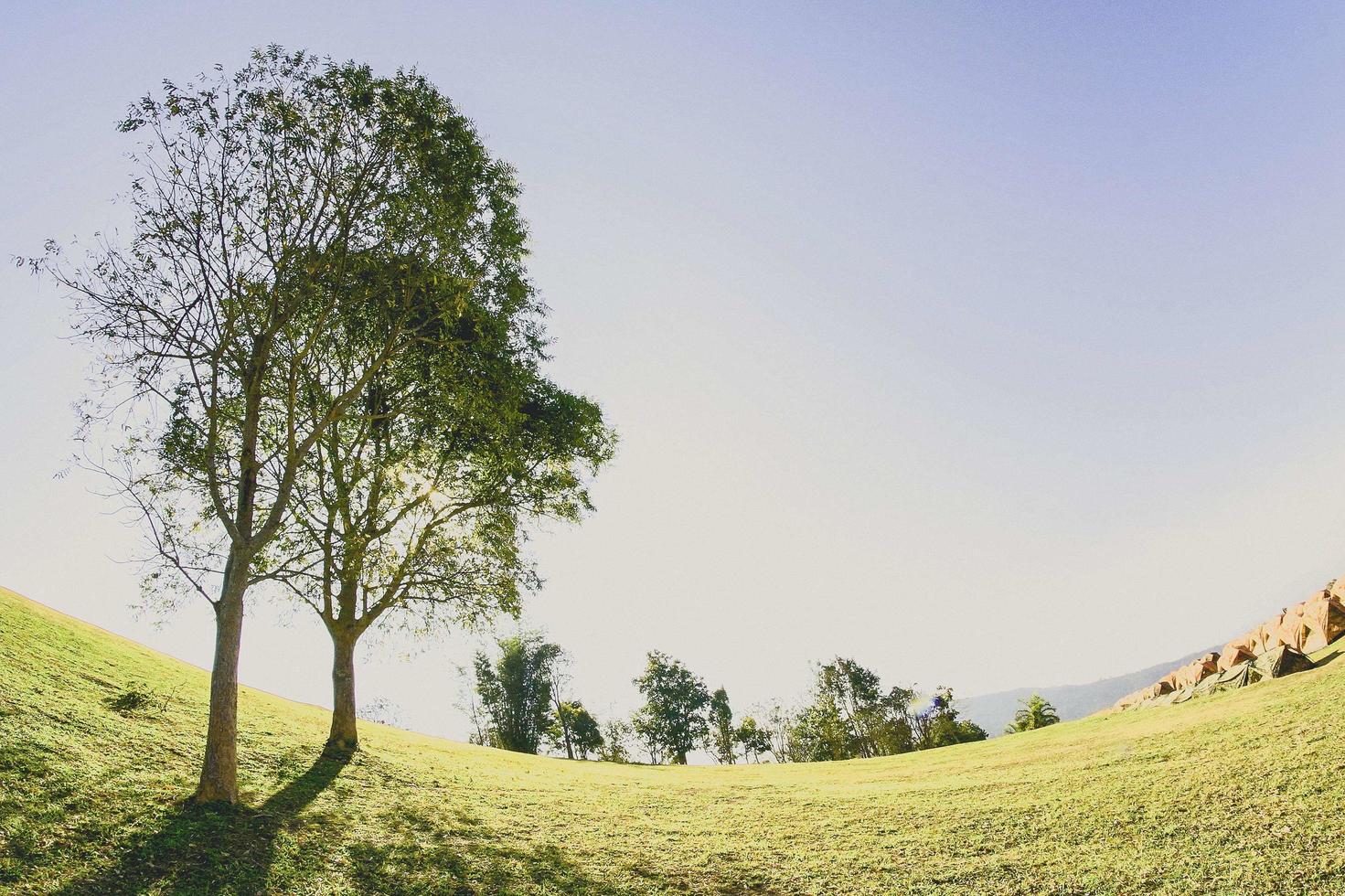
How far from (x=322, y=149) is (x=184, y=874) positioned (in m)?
14.4

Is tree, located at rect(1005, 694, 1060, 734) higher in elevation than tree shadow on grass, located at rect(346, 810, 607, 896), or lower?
lower

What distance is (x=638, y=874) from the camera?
10.2 metres

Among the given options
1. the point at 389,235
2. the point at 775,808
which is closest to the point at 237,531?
the point at 389,235

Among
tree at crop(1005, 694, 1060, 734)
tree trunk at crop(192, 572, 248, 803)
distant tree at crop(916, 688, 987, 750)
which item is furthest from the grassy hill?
distant tree at crop(916, 688, 987, 750)

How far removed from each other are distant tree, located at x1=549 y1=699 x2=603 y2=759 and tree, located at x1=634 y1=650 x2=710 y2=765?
5.79 m

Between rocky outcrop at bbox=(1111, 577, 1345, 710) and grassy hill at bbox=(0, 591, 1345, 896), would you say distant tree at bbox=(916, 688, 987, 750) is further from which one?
grassy hill at bbox=(0, 591, 1345, 896)

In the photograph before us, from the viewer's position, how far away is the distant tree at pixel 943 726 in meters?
53.2

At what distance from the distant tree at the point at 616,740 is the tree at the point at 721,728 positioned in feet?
33.2

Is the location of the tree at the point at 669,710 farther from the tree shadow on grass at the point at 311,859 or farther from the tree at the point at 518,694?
the tree shadow on grass at the point at 311,859

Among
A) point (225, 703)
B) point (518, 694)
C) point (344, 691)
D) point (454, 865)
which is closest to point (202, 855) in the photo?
point (225, 703)

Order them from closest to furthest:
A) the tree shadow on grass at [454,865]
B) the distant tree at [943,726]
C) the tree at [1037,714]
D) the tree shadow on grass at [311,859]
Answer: the tree shadow on grass at [311,859]
the tree shadow on grass at [454,865]
the tree at [1037,714]
the distant tree at [943,726]

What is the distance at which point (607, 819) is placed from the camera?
45.7ft

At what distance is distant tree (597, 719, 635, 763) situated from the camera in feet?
250

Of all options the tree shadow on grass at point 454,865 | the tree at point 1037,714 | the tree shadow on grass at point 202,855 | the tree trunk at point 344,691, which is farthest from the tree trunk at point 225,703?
the tree at point 1037,714
